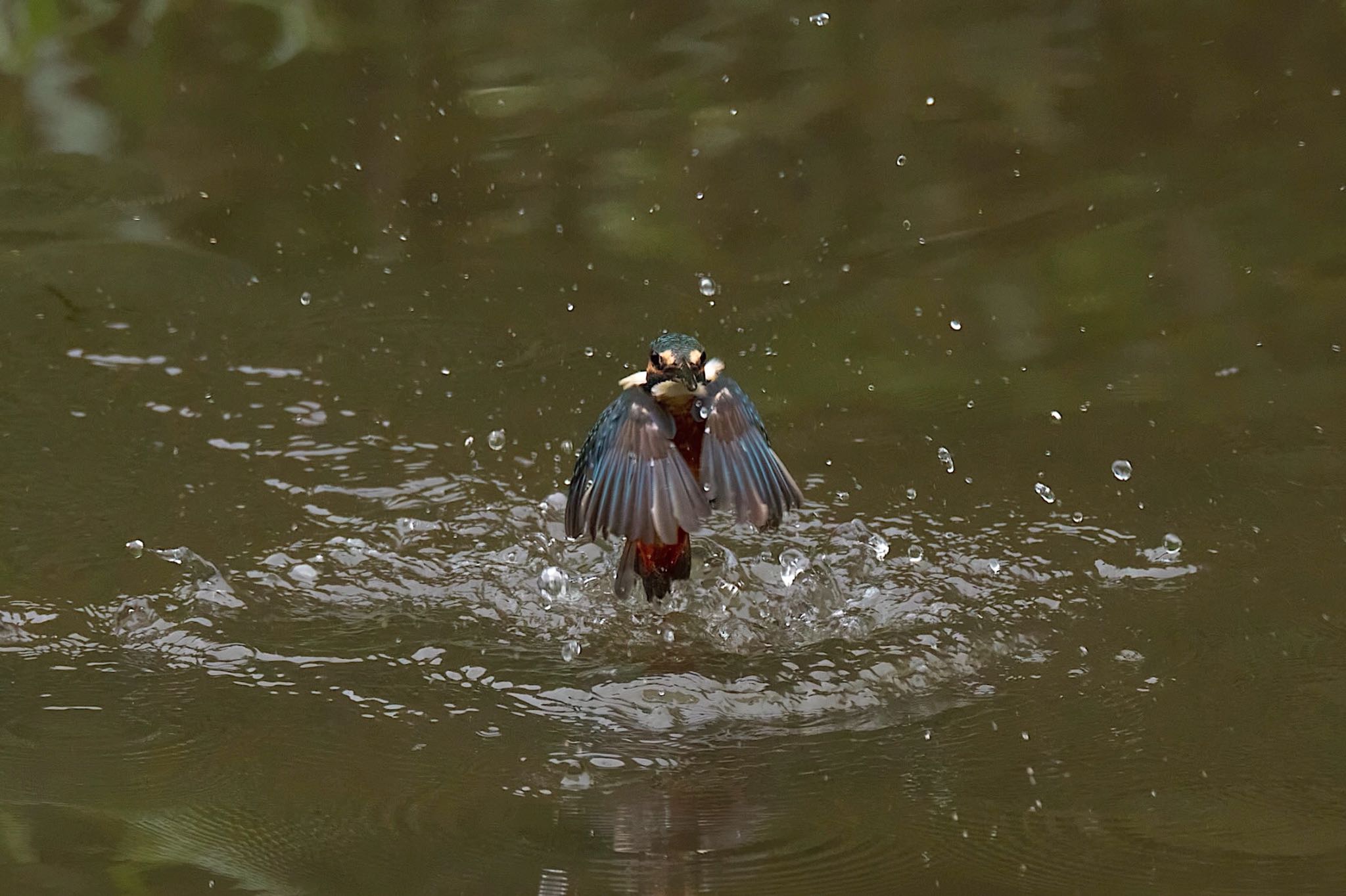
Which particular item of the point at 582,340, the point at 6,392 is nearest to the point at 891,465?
the point at 582,340

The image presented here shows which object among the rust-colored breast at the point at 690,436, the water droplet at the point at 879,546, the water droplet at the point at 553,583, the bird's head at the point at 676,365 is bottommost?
the water droplet at the point at 553,583

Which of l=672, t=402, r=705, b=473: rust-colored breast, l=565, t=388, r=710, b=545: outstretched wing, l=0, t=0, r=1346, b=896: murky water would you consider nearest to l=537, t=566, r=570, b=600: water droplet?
l=0, t=0, r=1346, b=896: murky water

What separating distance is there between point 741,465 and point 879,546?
1.66 ft

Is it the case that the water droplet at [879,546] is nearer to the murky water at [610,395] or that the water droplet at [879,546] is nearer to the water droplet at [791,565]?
the murky water at [610,395]

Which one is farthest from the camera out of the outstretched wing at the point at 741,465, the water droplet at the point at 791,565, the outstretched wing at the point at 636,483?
the water droplet at the point at 791,565

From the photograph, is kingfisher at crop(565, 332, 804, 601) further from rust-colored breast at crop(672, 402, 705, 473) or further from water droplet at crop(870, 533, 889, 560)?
water droplet at crop(870, 533, 889, 560)

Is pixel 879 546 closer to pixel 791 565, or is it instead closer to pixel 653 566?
pixel 791 565

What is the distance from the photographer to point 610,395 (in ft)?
17.7

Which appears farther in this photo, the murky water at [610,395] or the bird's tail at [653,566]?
the bird's tail at [653,566]

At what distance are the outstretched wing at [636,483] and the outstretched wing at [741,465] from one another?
0.21 feet

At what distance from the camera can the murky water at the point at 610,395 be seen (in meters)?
3.24

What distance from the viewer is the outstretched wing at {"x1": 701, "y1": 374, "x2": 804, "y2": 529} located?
13.6ft

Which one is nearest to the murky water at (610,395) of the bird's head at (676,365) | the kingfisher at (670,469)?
the kingfisher at (670,469)

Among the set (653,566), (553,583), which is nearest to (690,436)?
(653,566)
